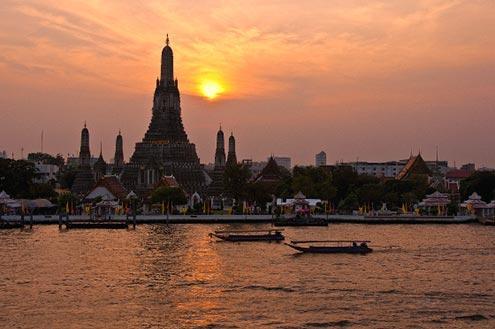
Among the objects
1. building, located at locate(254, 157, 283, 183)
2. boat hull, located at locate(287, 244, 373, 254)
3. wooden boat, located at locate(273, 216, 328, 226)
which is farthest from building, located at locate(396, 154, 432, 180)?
boat hull, located at locate(287, 244, 373, 254)

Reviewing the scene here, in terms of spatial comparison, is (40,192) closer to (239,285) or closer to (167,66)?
(167,66)

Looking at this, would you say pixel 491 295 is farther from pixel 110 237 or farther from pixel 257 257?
pixel 110 237

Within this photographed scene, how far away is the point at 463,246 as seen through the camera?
220 feet

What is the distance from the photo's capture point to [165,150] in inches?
5802

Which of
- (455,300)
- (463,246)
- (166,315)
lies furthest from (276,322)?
(463,246)

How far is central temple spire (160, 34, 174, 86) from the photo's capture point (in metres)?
150

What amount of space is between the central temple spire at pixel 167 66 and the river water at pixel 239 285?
8073cm

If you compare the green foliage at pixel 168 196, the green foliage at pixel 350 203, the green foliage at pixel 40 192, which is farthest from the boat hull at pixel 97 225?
the green foliage at pixel 350 203

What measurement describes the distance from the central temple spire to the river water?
8073cm

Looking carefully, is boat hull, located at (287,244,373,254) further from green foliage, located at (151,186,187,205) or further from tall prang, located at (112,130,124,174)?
tall prang, located at (112,130,124,174)

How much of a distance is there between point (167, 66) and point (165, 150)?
15.0 meters

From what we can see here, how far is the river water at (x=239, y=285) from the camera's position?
121 feet

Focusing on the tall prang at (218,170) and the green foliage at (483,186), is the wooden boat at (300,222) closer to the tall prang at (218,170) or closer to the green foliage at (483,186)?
the green foliage at (483,186)

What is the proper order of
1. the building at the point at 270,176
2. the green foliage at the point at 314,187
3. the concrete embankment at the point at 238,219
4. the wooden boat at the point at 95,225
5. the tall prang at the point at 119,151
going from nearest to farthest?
the wooden boat at the point at 95,225 < the concrete embankment at the point at 238,219 < the green foliage at the point at 314,187 < the building at the point at 270,176 < the tall prang at the point at 119,151
